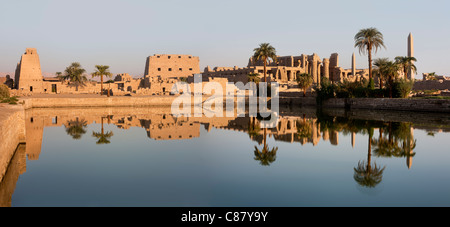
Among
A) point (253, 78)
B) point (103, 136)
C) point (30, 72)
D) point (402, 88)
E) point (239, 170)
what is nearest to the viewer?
point (239, 170)

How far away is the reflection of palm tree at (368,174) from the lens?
8.37m

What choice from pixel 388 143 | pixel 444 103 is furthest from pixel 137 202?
pixel 444 103

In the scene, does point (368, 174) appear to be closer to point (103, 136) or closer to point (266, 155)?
point (266, 155)

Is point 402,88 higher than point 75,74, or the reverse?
point 75,74

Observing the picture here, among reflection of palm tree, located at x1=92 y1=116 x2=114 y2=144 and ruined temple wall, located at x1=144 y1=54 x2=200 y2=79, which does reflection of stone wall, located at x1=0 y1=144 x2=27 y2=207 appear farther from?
ruined temple wall, located at x1=144 y1=54 x2=200 y2=79

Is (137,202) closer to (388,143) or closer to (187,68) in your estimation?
(388,143)

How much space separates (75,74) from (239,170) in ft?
173

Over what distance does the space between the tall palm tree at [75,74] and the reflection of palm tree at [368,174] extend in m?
53.8

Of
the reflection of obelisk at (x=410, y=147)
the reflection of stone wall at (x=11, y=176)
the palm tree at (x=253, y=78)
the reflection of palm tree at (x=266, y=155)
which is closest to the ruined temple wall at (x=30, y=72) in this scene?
the palm tree at (x=253, y=78)

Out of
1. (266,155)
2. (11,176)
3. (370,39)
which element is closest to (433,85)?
(370,39)

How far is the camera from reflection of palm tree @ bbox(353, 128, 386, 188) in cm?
837

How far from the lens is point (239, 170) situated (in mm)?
9891

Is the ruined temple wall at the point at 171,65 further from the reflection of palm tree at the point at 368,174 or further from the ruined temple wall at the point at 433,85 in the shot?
the reflection of palm tree at the point at 368,174

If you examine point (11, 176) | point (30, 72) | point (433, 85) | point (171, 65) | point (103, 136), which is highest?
point (171, 65)
